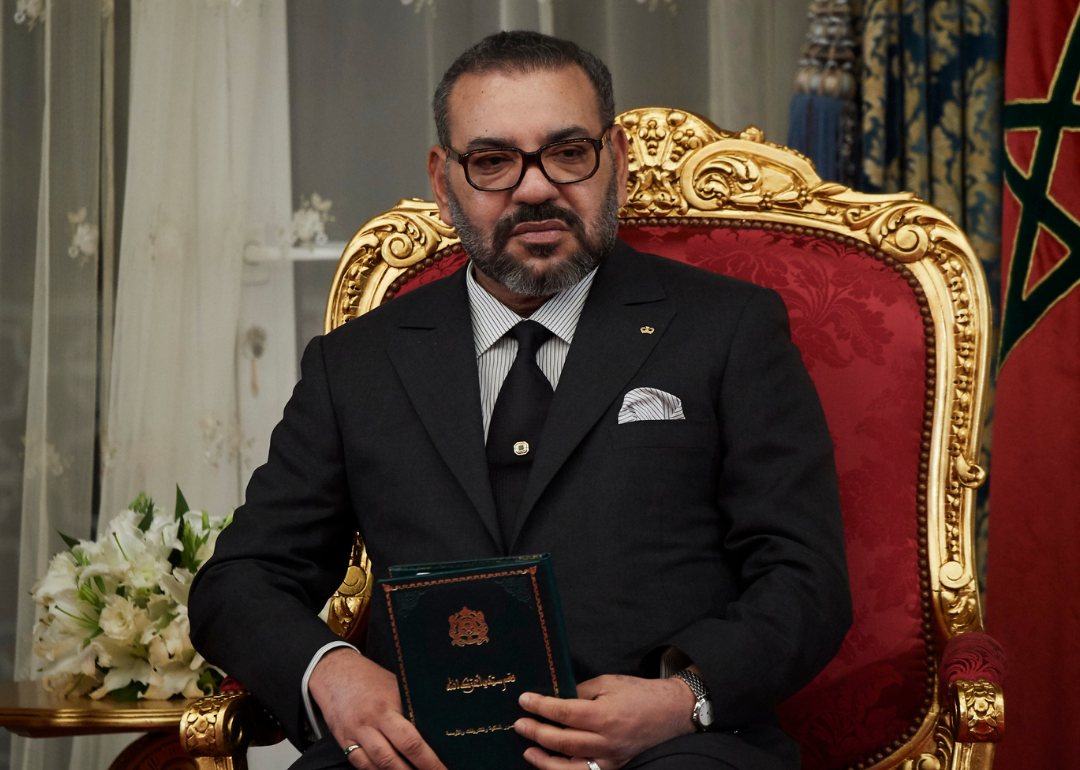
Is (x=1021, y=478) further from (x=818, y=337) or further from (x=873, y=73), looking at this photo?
(x=873, y=73)

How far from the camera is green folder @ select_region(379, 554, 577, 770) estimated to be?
1104mm

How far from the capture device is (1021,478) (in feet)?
6.77

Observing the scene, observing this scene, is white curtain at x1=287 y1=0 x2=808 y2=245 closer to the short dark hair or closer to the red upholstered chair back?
the red upholstered chair back

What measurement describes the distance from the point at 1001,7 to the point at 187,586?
2067 millimetres

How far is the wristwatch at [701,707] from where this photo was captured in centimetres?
124

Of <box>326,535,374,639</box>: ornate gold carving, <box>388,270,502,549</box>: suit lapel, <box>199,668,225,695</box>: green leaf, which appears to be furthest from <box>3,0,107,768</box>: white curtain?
<box>388,270,502,549</box>: suit lapel

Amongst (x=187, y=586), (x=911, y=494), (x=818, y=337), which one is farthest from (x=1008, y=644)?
(x=187, y=586)

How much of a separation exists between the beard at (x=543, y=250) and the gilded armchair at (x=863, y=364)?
0.83 feet

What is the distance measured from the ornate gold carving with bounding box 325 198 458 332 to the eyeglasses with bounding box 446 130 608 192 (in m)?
0.32

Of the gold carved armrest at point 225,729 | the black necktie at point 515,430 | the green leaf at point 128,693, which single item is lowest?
the green leaf at point 128,693

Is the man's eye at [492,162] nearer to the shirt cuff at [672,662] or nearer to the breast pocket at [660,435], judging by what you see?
the breast pocket at [660,435]

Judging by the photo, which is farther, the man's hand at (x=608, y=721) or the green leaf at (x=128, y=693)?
the green leaf at (x=128, y=693)

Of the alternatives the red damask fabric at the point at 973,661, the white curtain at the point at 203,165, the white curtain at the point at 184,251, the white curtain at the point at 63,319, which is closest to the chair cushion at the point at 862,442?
the red damask fabric at the point at 973,661

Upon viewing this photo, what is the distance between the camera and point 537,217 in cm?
157
